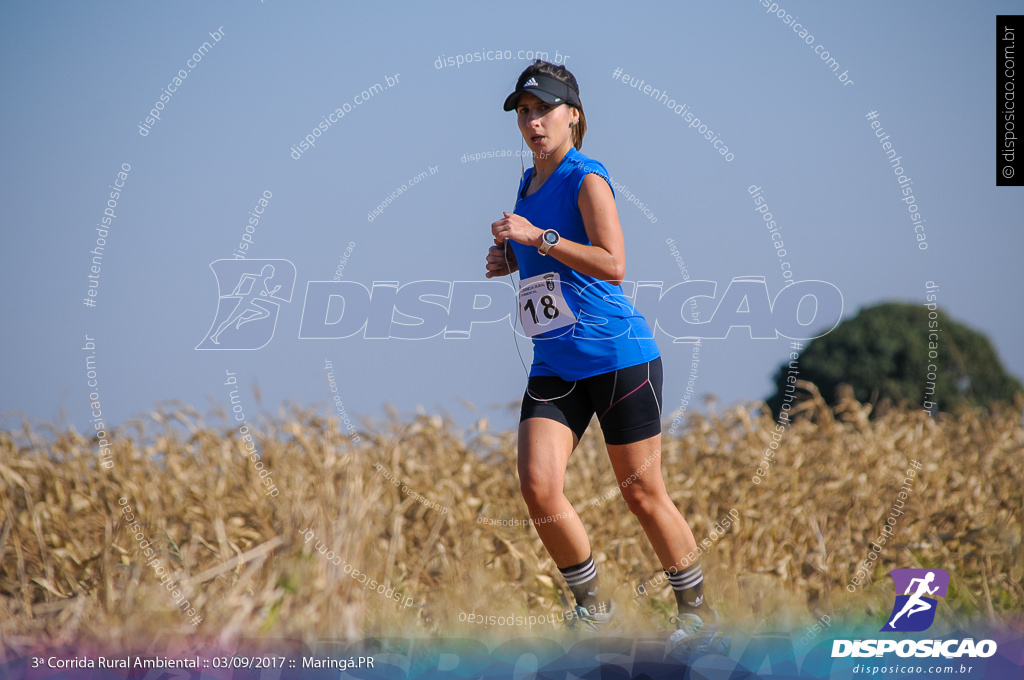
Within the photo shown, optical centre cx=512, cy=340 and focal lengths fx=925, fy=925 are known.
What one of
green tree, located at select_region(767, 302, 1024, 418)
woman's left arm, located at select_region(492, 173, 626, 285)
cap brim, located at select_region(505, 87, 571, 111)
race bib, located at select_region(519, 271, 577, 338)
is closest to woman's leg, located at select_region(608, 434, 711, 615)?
race bib, located at select_region(519, 271, 577, 338)

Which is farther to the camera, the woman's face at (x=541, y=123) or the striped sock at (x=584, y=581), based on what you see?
the striped sock at (x=584, y=581)

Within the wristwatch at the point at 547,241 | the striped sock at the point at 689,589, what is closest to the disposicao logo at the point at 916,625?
the striped sock at the point at 689,589

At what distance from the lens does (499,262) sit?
3.91 m

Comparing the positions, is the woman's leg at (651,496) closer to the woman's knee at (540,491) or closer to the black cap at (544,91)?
the woman's knee at (540,491)

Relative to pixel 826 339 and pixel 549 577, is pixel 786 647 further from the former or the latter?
pixel 826 339

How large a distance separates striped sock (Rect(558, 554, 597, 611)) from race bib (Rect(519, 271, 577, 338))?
0.97 meters

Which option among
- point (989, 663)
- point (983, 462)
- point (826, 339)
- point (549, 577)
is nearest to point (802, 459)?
point (983, 462)

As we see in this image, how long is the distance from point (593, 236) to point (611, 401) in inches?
26.2

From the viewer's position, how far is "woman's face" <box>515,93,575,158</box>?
3.64m

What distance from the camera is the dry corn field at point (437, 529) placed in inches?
127

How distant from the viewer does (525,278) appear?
3.71m

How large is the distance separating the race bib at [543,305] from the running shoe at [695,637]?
1.30m

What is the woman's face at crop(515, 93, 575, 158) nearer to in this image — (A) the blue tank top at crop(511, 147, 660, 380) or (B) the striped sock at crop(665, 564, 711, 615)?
(A) the blue tank top at crop(511, 147, 660, 380)

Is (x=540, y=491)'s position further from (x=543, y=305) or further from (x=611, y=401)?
(x=543, y=305)
